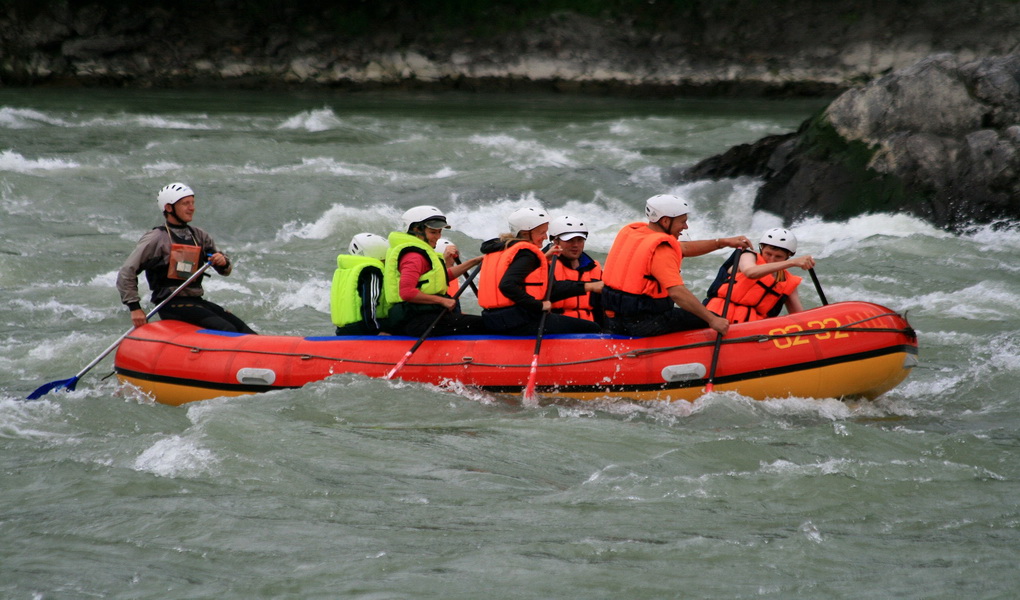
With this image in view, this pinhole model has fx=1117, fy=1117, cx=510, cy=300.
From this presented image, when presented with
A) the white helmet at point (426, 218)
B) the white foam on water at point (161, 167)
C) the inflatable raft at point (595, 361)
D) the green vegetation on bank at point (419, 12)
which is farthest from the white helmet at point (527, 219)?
the green vegetation on bank at point (419, 12)

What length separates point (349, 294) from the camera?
7770mm

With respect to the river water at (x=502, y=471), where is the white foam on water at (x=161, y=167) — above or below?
above

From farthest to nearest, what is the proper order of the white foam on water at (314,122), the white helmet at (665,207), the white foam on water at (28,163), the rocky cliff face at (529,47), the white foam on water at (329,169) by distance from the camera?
1. the rocky cliff face at (529,47)
2. the white foam on water at (314,122)
3. the white foam on water at (329,169)
4. the white foam on water at (28,163)
5. the white helmet at (665,207)

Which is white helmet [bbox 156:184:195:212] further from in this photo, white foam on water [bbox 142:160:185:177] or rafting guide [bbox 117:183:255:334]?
white foam on water [bbox 142:160:185:177]

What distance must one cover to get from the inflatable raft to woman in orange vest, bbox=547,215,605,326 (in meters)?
0.61

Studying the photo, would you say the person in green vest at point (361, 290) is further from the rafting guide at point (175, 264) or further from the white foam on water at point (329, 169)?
the white foam on water at point (329, 169)

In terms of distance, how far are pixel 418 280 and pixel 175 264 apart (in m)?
1.72

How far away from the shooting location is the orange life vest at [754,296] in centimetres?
776

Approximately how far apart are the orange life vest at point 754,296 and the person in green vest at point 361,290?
7.62ft

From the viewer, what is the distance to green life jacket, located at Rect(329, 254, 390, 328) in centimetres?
768

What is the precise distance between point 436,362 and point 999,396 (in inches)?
152

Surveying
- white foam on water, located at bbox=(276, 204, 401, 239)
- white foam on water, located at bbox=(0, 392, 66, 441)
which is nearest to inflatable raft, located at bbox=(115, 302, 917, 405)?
white foam on water, located at bbox=(0, 392, 66, 441)

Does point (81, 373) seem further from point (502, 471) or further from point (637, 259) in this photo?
Result: point (637, 259)

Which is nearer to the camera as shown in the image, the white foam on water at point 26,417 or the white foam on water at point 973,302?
the white foam on water at point 26,417
